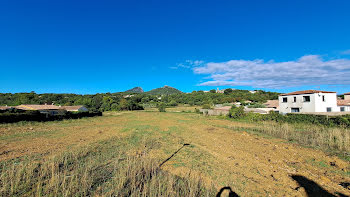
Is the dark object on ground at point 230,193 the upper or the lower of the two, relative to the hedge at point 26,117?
lower

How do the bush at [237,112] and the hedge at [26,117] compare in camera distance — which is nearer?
the hedge at [26,117]

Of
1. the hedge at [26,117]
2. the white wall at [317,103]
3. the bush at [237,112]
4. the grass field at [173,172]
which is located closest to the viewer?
the grass field at [173,172]

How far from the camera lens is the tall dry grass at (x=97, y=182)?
377 cm

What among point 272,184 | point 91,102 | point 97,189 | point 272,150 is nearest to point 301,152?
point 272,150

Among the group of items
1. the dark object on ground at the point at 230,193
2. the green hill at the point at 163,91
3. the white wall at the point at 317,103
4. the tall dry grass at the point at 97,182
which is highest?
the green hill at the point at 163,91

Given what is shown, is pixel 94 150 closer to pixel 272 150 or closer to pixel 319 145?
pixel 272 150

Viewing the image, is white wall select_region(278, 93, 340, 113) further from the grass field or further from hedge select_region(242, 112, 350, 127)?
the grass field

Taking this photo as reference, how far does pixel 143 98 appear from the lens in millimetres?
90562

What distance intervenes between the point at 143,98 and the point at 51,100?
44.6 m

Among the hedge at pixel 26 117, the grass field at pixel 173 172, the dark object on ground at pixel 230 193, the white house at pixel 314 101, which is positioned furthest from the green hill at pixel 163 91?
the dark object on ground at pixel 230 193

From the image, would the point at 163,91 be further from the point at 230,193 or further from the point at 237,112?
the point at 230,193

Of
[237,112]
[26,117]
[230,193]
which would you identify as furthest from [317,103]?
[26,117]

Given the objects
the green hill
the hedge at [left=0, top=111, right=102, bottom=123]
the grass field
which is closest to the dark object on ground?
the grass field

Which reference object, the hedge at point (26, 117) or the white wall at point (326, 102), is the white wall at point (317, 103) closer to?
the white wall at point (326, 102)
